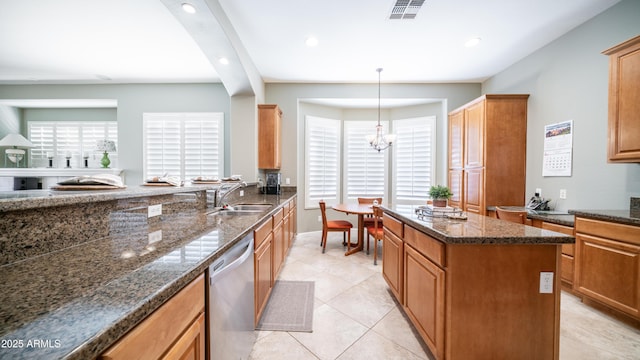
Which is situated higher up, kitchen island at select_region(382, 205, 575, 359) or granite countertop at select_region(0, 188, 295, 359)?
granite countertop at select_region(0, 188, 295, 359)

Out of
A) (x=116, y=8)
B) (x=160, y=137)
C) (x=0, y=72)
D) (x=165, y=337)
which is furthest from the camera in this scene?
(x=160, y=137)

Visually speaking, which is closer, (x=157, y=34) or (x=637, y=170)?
(x=637, y=170)

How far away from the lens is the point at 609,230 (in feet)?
6.23

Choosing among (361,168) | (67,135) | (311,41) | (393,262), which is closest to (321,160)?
(361,168)

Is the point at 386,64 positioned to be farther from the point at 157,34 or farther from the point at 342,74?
the point at 157,34

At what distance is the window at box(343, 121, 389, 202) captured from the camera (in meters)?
5.08

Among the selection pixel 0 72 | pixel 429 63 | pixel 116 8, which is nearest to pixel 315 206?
pixel 429 63

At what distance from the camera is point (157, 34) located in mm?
2939

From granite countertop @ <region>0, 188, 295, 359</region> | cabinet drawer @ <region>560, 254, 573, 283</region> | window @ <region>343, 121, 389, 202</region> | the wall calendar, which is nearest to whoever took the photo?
granite countertop @ <region>0, 188, 295, 359</region>

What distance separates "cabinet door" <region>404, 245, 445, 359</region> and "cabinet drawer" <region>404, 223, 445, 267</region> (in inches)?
1.6

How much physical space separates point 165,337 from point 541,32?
15.0 feet

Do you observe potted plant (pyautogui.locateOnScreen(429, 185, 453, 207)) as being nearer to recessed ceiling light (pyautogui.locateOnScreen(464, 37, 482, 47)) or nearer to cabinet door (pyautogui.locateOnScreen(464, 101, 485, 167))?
cabinet door (pyautogui.locateOnScreen(464, 101, 485, 167))

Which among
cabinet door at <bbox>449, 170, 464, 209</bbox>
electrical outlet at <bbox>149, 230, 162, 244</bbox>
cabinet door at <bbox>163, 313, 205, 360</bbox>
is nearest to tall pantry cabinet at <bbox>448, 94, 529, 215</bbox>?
cabinet door at <bbox>449, 170, 464, 209</bbox>

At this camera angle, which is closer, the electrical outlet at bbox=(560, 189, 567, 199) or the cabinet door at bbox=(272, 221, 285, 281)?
the cabinet door at bbox=(272, 221, 285, 281)
